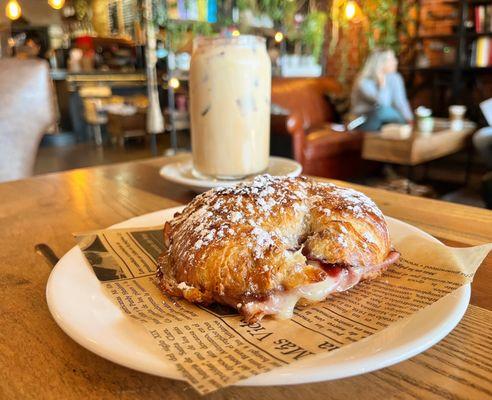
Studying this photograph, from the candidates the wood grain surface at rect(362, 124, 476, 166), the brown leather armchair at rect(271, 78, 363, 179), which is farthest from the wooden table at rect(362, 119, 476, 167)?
the brown leather armchair at rect(271, 78, 363, 179)

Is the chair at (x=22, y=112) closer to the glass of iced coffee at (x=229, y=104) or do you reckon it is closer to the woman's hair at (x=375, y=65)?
the glass of iced coffee at (x=229, y=104)

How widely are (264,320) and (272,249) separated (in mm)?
82

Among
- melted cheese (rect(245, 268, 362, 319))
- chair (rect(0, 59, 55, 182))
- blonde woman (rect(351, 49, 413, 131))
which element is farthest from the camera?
blonde woman (rect(351, 49, 413, 131))

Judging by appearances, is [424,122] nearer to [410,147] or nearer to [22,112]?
[410,147]

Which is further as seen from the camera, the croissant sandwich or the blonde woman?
the blonde woman

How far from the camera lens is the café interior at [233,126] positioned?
48cm

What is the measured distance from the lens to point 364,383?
430 mm

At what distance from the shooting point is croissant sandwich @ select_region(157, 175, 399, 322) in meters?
0.51

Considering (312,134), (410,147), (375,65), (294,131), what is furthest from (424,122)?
(375,65)

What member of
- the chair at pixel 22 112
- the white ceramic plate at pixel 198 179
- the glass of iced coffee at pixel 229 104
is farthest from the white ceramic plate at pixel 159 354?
the chair at pixel 22 112

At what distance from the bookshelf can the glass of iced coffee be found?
446 centimetres

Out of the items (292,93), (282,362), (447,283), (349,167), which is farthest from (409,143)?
(282,362)

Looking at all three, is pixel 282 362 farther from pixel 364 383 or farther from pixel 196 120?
pixel 196 120

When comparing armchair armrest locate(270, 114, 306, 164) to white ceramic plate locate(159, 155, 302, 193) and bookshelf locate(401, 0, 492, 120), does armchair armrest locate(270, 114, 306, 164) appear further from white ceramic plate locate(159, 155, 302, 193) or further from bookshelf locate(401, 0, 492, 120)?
white ceramic plate locate(159, 155, 302, 193)
